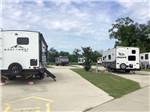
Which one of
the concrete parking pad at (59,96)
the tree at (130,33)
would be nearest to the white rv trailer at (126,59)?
the concrete parking pad at (59,96)

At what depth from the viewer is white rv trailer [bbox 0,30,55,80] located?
2198 centimetres

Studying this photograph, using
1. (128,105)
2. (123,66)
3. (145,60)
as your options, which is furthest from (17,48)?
(145,60)

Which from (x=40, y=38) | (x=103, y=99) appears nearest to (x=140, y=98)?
(x=103, y=99)

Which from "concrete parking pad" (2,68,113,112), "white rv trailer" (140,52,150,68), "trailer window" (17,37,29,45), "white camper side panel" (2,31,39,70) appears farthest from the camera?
"white rv trailer" (140,52,150,68)

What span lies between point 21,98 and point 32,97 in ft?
1.64

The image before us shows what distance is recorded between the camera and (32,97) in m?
16.4

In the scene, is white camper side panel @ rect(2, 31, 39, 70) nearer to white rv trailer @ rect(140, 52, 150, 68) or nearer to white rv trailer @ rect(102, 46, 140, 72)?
white rv trailer @ rect(102, 46, 140, 72)

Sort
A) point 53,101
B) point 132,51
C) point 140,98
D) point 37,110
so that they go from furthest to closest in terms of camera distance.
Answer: point 132,51 → point 140,98 → point 53,101 → point 37,110

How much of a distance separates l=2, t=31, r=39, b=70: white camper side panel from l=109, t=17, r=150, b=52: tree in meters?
60.1

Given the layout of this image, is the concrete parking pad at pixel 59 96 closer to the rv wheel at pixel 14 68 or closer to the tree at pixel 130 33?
the rv wheel at pixel 14 68

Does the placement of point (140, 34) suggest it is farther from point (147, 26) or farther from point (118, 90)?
point (118, 90)

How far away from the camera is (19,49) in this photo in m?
22.2

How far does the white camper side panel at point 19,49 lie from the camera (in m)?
22.0

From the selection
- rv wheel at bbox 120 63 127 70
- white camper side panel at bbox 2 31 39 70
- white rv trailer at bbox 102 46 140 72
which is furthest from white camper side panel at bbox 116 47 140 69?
white camper side panel at bbox 2 31 39 70
